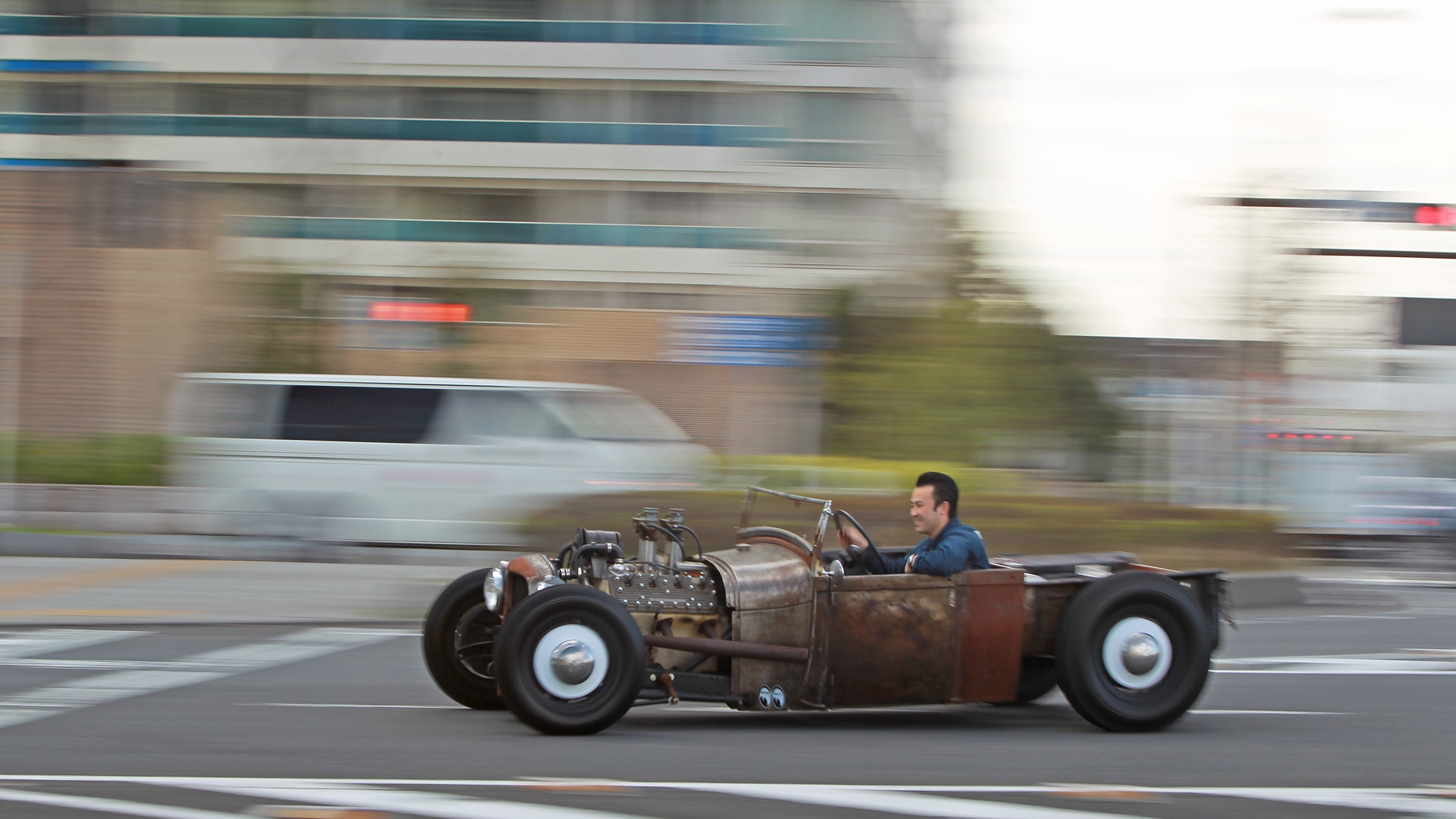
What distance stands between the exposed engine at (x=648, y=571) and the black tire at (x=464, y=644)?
1.77 ft

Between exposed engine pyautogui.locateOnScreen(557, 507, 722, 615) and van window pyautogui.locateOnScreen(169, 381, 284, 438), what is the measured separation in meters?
11.0

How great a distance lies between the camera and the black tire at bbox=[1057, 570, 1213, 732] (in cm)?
653

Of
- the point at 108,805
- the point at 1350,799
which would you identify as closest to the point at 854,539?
the point at 1350,799

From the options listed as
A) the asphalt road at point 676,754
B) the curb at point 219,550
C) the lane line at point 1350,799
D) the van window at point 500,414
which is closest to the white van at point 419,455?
the van window at point 500,414

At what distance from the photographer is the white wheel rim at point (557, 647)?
6188mm

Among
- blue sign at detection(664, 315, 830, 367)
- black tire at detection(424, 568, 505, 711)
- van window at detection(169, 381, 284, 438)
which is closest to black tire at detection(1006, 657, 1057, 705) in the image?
black tire at detection(424, 568, 505, 711)

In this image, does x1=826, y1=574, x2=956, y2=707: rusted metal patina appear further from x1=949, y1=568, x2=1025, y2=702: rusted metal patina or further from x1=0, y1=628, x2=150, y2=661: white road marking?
x1=0, y1=628, x2=150, y2=661: white road marking

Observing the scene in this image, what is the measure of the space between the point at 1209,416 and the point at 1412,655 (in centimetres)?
1179

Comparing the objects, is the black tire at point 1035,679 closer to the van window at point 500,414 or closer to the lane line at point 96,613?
the lane line at point 96,613

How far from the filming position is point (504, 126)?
127ft

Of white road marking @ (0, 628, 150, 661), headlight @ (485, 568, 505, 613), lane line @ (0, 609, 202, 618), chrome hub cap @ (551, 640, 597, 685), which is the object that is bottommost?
lane line @ (0, 609, 202, 618)

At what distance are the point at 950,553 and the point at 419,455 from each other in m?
10.7

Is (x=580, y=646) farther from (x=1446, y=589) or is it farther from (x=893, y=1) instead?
(x=893, y=1)

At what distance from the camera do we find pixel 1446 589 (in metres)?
16.3
